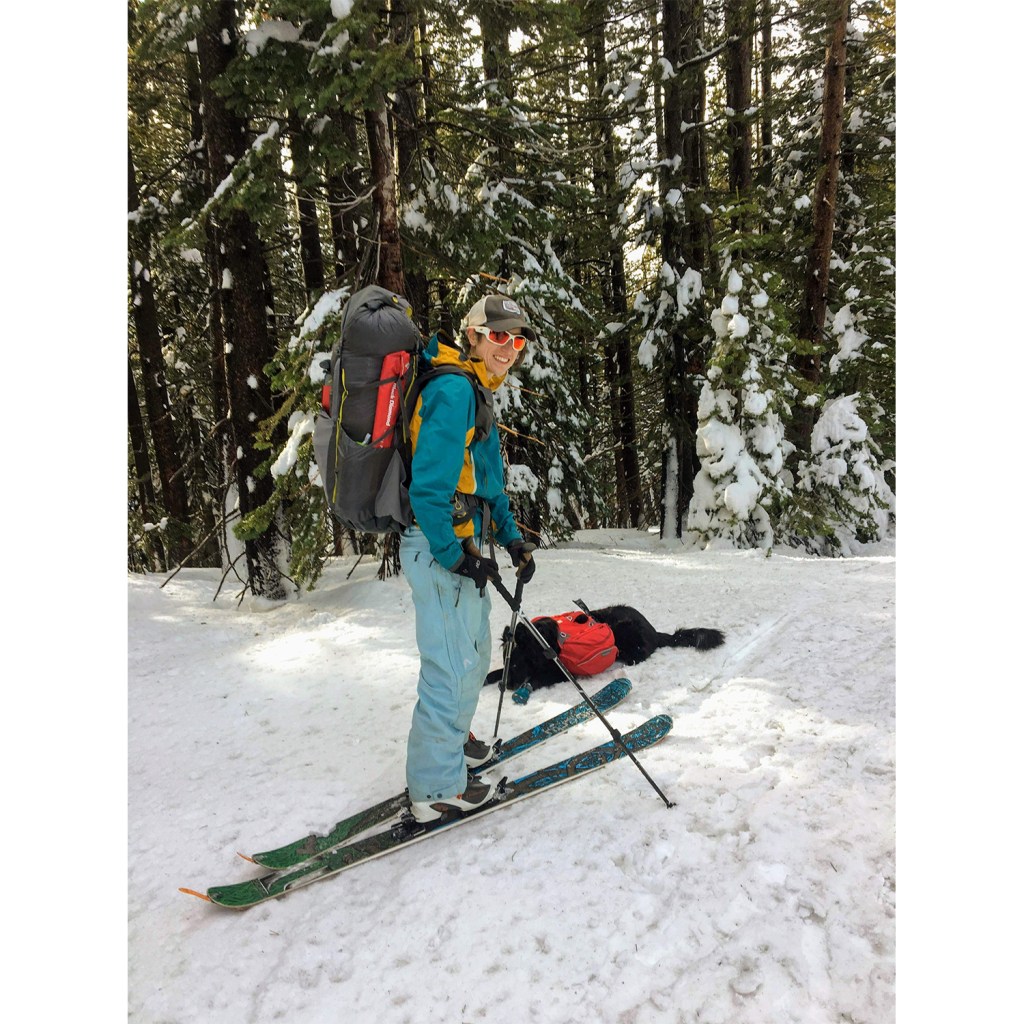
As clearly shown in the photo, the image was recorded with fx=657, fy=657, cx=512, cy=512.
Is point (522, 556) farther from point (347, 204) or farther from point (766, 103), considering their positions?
point (766, 103)

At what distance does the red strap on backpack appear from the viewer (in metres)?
5.17

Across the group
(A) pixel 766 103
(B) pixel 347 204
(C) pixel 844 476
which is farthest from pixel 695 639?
(A) pixel 766 103

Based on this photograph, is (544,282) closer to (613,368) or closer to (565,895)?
(613,368)

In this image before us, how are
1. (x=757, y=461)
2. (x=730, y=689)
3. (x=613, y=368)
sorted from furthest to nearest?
(x=613, y=368)
(x=757, y=461)
(x=730, y=689)

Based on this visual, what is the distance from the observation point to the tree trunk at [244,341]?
7.74 meters

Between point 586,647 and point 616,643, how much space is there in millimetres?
365

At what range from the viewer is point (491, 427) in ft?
11.3

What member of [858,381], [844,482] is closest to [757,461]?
[844,482]

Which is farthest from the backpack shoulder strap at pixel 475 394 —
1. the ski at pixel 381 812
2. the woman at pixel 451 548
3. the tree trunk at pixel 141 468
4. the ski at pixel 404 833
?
the tree trunk at pixel 141 468

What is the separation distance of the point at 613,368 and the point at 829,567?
1157cm

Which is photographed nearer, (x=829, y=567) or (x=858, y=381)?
(x=829, y=567)

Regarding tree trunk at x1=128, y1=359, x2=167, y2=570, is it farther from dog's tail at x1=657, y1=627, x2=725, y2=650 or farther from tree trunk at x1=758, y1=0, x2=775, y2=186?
tree trunk at x1=758, y1=0, x2=775, y2=186
